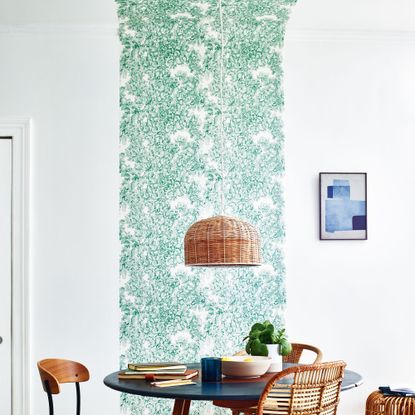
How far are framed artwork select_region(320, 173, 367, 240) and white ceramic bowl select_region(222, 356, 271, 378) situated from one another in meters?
1.78

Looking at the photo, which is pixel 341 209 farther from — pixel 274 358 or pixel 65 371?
pixel 65 371

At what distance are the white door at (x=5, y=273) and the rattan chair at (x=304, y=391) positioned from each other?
89.2 inches

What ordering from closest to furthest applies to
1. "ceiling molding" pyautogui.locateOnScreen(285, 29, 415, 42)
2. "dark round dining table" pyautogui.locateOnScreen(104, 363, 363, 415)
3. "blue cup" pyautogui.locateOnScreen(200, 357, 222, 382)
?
1. "dark round dining table" pyautogui.locateOnScreen(104, 363, 363, 415)
2. "blue cup" pyautogui.locateOnScreen(200, 357, 222, 382)
3. "ceiling molding" pyautogui.locateOnScreen(285, 29, 415, 42)

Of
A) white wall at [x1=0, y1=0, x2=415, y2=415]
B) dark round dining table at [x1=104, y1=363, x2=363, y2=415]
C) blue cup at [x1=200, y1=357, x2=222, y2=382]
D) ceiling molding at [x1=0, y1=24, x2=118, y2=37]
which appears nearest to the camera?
dark round dining table at [x1=104, y1=363, x2=363, y2=415]

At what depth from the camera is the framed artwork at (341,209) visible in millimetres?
5012

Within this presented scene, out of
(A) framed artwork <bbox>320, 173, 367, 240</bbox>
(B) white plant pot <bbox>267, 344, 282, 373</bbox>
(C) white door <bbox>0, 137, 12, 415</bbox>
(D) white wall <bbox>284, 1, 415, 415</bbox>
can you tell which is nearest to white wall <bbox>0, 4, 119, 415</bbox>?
(C) white door <bbox>0, 137, 12, 415</bbox>

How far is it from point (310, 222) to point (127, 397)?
5.42ft

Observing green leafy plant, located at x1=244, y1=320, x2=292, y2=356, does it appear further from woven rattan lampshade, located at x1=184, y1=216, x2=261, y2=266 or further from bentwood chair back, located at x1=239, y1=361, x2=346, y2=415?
bentwood chair back, located at x1=239, y1=361, x2=346, y2=415

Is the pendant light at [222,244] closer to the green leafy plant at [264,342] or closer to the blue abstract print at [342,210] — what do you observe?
the green leafy plant at [264,342]

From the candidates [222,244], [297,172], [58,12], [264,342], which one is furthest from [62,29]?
[264,342]

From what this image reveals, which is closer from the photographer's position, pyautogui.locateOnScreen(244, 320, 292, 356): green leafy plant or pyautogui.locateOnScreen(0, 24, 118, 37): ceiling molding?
pyautogui.locateOnScreen(244, 320, 292, 356): green leafy plant

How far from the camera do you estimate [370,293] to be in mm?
5039

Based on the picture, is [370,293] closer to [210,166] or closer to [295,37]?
[210,166]

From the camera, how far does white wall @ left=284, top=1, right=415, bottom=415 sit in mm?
4988
